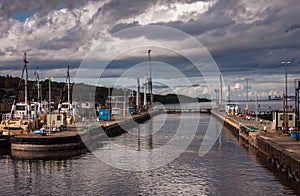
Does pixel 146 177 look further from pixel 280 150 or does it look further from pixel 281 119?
pixel 281 119

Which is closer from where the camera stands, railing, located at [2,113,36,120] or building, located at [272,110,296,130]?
building, located at [272,110,296,130]

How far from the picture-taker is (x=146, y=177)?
37.6m

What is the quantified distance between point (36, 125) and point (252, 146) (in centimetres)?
3129

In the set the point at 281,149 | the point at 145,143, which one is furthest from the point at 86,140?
the point at 281,149

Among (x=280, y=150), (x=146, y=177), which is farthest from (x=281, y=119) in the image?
(x=146, y=177)

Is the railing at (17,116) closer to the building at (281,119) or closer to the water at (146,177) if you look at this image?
the water at (146,177)

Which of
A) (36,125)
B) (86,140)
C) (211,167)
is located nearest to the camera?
(211,167)

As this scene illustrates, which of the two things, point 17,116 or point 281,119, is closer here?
point 281,119

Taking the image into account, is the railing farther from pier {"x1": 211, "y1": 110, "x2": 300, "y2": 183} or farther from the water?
pier {"x1": 211, "y1": 110, "x2": 300, "y2": 183}

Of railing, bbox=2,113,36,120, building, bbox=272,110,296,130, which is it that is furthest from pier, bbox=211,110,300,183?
railing, bbox=2,113,36,120

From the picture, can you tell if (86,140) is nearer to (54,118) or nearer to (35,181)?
(54,118)

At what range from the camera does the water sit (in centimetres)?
3256

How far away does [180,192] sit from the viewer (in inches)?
1259

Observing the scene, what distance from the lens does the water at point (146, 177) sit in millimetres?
32562
